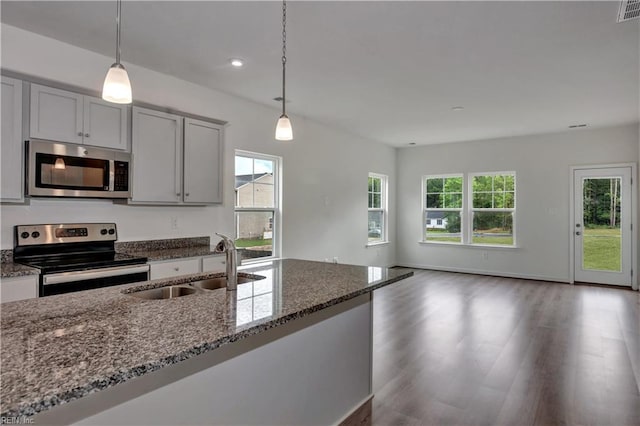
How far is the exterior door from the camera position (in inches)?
233

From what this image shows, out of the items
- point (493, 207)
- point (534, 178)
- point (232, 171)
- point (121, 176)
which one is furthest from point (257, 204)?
point (534, 178)

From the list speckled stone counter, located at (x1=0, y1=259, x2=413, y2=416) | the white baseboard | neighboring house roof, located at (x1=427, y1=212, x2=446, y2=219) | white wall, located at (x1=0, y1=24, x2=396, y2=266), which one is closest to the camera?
speckled stone counter, located at (x1=0, y1=259, x2=413, y2=416)

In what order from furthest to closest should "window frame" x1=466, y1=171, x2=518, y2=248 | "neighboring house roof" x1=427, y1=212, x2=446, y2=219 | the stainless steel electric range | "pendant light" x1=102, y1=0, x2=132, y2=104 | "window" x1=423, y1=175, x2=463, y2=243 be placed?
"neighboring house roof" x1=427, y1=212, x2=446, y2=219 < "window" x1=423, y1=175, x2=463, y2=243 < "window frame" x1=466, y1=171, x2=518, y2=248 < the stainless steel electric range < "pendant light" x1=102, y1=0, x2=132, y2=104

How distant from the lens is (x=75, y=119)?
2854mm

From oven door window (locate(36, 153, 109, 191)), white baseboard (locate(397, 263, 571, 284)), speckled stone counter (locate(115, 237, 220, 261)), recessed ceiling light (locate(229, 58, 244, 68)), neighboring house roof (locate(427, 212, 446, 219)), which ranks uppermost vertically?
recessed ceiling light (locate(229, 58, 244, 68))

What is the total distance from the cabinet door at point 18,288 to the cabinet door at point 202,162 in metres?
1.49

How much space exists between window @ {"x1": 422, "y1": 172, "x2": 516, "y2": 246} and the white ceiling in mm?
2329

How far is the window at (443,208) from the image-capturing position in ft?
24.4

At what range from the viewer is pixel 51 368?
0.92 meters

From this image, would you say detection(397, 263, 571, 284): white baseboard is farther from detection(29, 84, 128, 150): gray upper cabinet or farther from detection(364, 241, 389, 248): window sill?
detection(29, 84, 128, 150): gray upper cabinet

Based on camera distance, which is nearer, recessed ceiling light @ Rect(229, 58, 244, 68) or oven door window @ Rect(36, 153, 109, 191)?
oven door window @ Rect(36, 153, 109, 191)

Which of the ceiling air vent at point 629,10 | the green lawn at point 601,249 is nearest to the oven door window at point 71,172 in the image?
the ceiling air vent at point 629,10

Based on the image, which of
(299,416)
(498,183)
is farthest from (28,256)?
(498,183)

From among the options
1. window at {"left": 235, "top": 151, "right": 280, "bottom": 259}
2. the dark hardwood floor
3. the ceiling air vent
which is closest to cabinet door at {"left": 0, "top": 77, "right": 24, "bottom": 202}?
window at {"left": 235, "top": 151, "right": 280, "bottom": 259}
